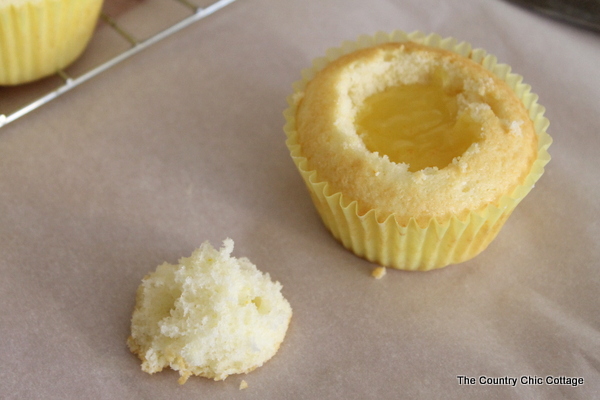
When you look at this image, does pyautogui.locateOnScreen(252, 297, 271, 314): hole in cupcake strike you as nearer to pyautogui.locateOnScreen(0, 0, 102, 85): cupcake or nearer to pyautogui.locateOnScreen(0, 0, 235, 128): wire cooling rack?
pyautogui.locateOnScreen(0, 0, 235, 128): wire cooling rack

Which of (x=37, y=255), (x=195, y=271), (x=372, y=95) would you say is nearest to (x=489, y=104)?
(x=372, y=95)

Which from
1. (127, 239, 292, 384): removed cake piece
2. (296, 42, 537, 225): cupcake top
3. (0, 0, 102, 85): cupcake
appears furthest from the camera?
(0, 0, 102, 85): cupcake

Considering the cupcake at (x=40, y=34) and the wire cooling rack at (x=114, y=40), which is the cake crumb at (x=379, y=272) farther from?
the cupcake at (x=40, y=34)

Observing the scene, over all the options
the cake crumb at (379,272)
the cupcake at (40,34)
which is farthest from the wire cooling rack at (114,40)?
the cake crumb at (379,272)

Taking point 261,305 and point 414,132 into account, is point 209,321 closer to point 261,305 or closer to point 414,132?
point 261,305

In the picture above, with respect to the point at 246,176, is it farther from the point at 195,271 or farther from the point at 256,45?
the point at 256,45

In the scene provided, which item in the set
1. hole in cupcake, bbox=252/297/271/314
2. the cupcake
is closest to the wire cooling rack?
the cupcake

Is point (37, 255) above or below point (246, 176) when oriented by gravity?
below
